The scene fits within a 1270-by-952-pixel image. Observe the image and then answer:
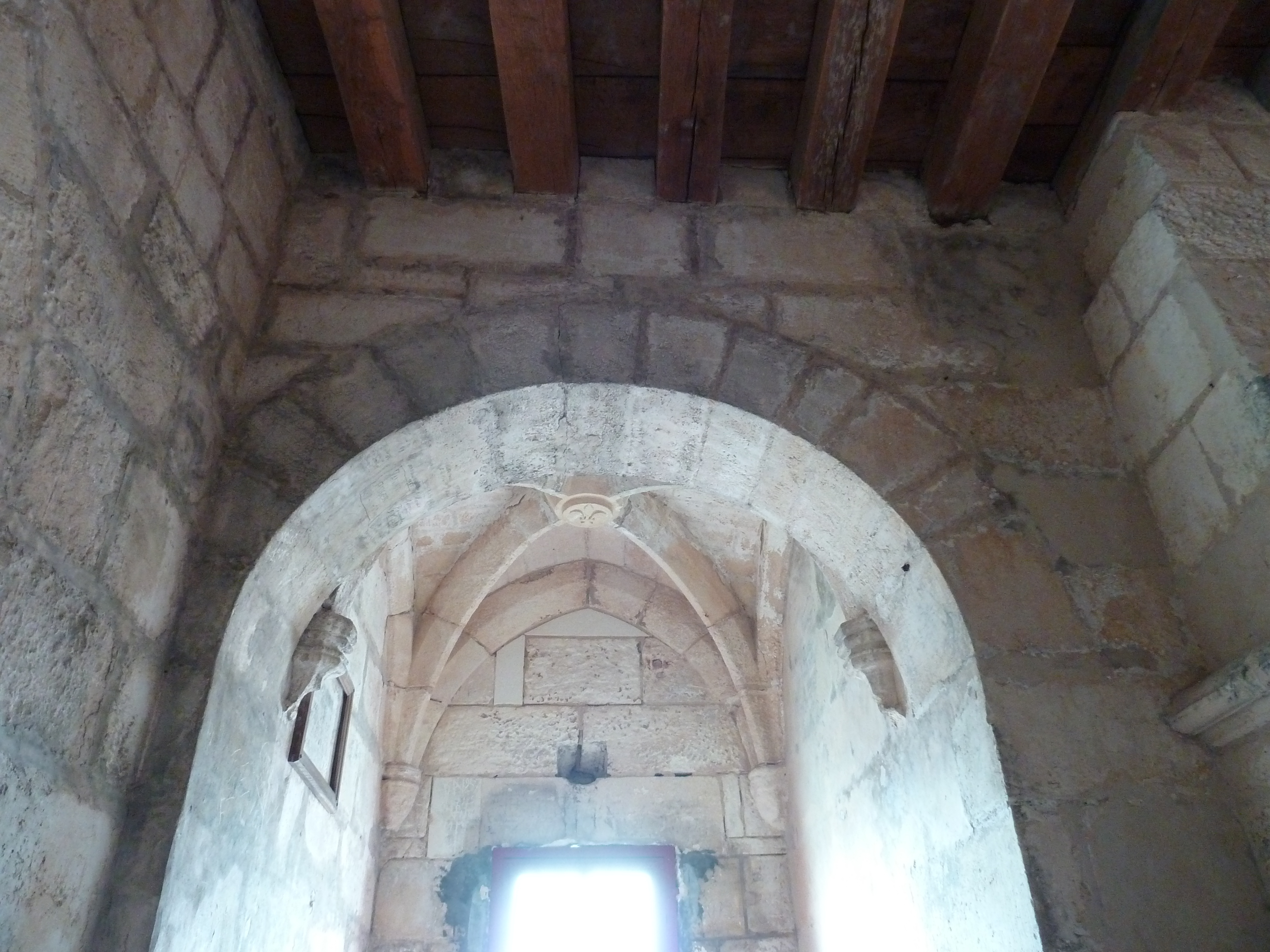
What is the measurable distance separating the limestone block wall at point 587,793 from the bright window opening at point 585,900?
5 cm

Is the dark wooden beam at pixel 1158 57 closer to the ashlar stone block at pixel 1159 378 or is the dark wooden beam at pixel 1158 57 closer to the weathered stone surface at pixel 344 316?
the ashlar stone block at pixel 1159 378

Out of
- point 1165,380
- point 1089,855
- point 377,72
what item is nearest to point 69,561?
point 377,72

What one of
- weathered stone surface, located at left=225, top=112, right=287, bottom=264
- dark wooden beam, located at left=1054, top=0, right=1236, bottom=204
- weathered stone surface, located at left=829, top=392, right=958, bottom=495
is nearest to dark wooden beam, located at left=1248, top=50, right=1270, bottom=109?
dark wooden beam, located at left=1054, top=0, right=1236, bottom=204

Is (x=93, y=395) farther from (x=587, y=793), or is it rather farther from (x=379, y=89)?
(x=587, y=793)

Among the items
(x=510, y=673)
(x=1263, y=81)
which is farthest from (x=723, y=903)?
(x=1263, y=81)

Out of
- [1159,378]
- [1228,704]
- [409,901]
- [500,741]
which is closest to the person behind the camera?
[1228,704]

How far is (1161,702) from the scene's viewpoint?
5.22 ft

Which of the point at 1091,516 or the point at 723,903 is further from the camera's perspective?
the point at 723,903

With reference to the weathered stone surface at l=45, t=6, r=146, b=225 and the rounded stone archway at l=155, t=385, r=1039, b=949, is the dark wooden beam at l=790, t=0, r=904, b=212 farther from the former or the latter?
the weathered stone surface at l=45, t=6, r=146, b=225

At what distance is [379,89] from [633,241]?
67 centimetres

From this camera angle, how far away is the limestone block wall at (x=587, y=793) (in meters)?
3.58

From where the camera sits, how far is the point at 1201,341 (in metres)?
1.77

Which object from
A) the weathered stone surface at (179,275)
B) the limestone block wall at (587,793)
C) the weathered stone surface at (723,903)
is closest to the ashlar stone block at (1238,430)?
the weathered stone surface at (179,275)

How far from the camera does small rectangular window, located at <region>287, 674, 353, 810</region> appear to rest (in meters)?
2.45
